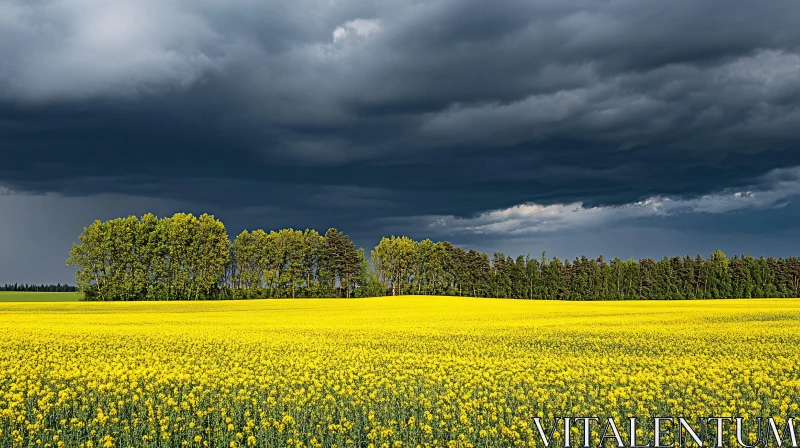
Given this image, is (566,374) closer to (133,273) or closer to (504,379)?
(504,379)

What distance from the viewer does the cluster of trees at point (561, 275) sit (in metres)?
133

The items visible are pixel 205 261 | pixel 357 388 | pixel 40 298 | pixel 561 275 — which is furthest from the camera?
pixel 561 275

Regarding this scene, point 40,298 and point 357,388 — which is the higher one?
point 357,388

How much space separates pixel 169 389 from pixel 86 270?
285 ft

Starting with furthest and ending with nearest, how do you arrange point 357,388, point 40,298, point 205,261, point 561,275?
point 561,275 < point 40,298 < point 205,261 < point 357,388

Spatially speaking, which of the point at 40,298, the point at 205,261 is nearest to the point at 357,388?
the point at 205,261

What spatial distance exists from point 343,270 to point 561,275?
2040 inches

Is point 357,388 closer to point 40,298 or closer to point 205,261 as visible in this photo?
point 205,261

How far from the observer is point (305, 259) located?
367 ft

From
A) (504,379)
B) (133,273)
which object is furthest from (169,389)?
(133,273)

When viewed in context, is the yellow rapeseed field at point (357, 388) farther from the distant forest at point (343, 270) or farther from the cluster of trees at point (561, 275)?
the cluster of trees at point (561, 275)

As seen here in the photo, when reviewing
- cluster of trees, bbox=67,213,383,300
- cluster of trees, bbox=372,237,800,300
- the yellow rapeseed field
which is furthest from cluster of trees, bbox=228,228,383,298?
the yellow rapeseed field

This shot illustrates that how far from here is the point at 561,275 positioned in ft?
439

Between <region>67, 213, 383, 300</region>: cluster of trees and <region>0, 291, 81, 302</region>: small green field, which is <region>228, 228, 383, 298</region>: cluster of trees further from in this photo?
<region>0, 291, 81, 302</region>: small green field
